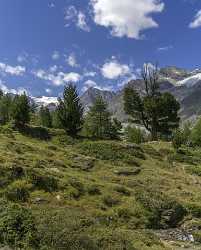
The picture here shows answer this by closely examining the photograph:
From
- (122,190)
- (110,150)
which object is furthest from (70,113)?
(122,190)

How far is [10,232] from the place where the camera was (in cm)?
1628

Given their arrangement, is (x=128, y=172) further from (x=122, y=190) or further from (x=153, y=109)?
(x=153, y=109)

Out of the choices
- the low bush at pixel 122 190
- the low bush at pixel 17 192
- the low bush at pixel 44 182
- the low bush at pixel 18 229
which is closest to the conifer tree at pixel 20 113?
the low bush at pixel 44 182

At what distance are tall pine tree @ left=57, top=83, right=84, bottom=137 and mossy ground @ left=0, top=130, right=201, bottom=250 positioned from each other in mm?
7943

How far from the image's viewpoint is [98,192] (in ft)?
105

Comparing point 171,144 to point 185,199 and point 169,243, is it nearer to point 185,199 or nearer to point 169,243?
point 185,199

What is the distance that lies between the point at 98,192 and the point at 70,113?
92.3 ft

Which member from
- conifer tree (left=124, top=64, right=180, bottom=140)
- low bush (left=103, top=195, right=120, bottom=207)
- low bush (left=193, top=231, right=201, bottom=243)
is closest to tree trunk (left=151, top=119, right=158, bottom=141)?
conifer tree (left=124, top=64, right=180, bottom=140)

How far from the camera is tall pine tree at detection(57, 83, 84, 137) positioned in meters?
58.3

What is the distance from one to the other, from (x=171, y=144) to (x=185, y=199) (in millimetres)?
25098

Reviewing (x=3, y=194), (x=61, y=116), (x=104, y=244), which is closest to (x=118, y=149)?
(x=61, y=116)

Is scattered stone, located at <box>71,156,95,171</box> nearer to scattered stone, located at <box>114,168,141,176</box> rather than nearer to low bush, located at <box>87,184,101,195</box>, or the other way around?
scattered stone, located at <box>114,168,141,176</box>

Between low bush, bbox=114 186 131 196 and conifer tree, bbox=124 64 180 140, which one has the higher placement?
conifer tree, bbox=124 64 180 140

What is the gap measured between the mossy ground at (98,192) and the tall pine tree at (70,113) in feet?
26.1
